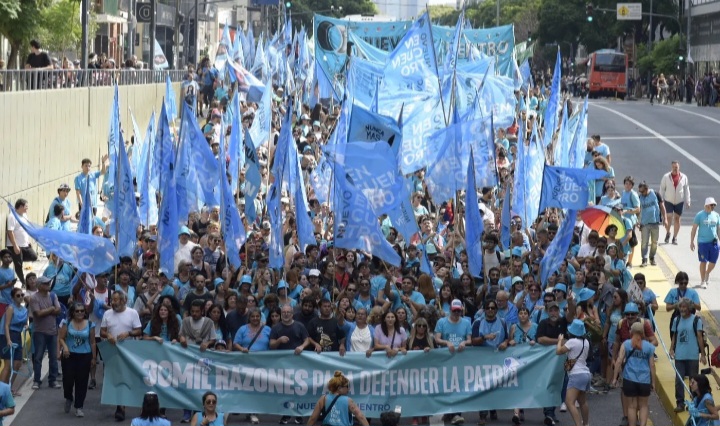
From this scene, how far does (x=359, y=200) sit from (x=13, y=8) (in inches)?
603

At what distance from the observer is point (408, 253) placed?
18578 mm

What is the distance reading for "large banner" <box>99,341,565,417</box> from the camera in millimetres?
15031

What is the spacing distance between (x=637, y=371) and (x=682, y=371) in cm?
124

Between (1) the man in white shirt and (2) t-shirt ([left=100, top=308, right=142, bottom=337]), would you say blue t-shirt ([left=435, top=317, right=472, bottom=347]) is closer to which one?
(2) t-shirt ([left=100, top=308, right=142, bottom=337])

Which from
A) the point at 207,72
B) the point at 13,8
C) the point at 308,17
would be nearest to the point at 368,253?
the point at 13,8

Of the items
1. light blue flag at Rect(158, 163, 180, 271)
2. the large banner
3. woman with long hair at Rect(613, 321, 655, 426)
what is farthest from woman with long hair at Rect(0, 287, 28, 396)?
woman with long hair at Rect(613, 321, 655, 426)

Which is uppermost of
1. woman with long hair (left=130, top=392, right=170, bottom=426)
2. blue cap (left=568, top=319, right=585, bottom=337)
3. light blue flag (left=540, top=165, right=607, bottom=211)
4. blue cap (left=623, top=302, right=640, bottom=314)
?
light blue flag (left=540, top=165, right=607, bottom=211)

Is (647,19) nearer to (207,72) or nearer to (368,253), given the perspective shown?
(207,72)

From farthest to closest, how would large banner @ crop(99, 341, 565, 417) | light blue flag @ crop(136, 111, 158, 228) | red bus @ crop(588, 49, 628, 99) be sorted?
red bus @ crop(588, 49, 628, 99), light blue flag @ crop(136, 111, 158, 228), large banner @ crop(99, 341, 565, 417)

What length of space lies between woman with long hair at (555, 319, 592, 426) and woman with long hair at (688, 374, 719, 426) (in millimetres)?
1540

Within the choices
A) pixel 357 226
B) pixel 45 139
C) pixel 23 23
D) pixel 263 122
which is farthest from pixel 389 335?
pixel 23 23

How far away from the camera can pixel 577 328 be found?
48.8 ft

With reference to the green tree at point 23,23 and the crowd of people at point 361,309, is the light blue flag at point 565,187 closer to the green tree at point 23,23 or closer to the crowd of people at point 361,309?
Result: the crowd of people at point 361,309

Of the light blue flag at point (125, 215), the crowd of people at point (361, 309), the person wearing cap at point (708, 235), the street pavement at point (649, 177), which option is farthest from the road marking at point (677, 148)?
the light blue flag at point (125, 215)
